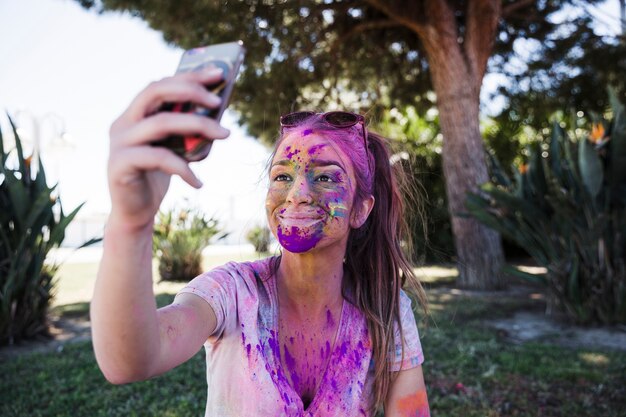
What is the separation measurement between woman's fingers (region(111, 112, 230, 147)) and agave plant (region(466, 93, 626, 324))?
14.8 ft

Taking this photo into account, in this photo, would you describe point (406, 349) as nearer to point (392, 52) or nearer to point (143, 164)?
point (143, 164)

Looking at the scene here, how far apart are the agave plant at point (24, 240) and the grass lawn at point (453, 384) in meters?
0.54

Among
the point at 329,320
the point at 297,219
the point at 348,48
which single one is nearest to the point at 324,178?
the point at 297,219

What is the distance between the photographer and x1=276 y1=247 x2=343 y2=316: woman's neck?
1693mm

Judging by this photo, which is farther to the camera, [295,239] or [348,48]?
[348,48]

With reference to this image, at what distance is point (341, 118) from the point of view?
5.88ft

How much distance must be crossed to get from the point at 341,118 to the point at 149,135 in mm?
1059

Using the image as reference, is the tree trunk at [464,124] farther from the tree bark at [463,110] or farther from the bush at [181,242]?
the bush at [181,242]

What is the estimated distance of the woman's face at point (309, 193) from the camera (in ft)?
5.24

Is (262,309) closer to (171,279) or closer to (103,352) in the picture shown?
(103,352)

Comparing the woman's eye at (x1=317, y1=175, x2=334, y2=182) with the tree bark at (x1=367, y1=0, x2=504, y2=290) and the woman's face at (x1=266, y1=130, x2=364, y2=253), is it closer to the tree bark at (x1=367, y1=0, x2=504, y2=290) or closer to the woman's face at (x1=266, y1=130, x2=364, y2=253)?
the woman's face at (x1=266, y1=130, x2=364, y2=253)

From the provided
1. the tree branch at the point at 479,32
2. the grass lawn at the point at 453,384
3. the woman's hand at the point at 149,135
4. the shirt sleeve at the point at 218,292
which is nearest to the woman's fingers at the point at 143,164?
the woman's hand at the point at 149,135

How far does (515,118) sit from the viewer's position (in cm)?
1186

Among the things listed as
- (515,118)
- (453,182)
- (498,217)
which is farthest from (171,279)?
(515,118)
